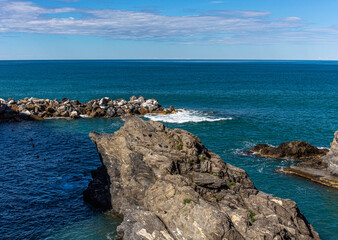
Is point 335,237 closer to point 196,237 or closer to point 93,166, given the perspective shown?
point 196,237

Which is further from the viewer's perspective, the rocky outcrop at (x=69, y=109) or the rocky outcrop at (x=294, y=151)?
the rocky outcrop at (x=69, y=109)

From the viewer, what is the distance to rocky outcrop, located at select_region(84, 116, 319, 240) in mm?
26562

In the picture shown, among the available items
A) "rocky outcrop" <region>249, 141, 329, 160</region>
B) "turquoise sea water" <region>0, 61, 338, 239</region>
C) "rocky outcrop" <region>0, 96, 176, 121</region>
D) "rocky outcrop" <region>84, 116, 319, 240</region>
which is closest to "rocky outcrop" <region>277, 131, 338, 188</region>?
"turquoise sea water" <region>0, 61, 338, 239</region>

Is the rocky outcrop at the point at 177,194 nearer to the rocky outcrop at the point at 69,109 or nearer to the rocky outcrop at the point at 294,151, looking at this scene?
the rocky outcrop at the point at 294,151

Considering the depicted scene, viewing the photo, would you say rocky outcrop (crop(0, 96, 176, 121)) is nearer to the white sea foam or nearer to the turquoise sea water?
the white sea foam

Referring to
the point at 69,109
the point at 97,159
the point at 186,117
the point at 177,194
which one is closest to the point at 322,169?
the point at 177,194

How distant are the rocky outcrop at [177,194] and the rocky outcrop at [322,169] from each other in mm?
17832

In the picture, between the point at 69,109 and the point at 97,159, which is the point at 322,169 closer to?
the point at 97,159

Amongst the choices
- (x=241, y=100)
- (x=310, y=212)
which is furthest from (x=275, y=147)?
(x=241, y=100)

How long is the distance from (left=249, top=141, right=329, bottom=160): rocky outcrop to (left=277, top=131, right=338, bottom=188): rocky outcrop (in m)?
4.05

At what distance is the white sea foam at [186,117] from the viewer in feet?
284

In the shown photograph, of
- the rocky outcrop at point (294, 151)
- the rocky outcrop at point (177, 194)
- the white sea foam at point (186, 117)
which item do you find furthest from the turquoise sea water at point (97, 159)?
the rocky outcrop at point (177, 194)

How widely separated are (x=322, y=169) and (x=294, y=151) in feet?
24.2

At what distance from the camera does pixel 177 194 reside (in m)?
30.0
